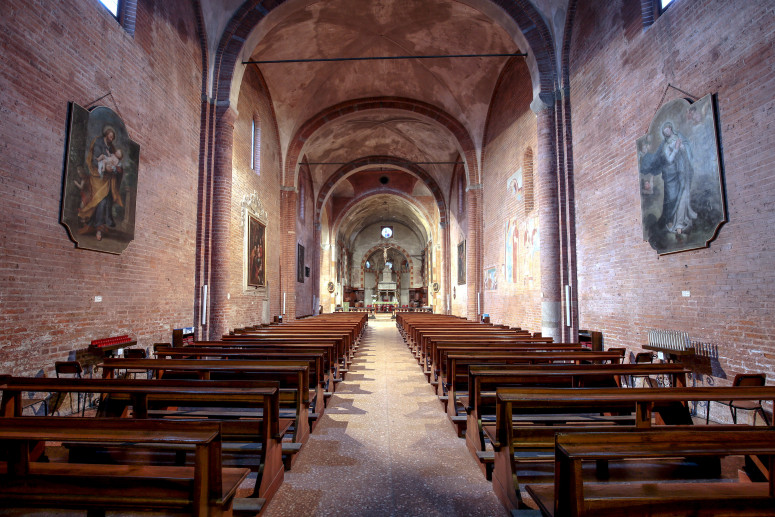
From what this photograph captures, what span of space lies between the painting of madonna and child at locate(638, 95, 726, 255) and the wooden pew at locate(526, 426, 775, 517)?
13.8ft

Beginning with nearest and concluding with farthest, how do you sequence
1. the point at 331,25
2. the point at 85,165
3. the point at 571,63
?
the point at 85,165, the point at 571,63, the point at 331,25

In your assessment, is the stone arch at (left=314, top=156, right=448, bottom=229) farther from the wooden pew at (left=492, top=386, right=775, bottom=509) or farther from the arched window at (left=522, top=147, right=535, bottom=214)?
the wooden pew at (left=492, top=386, right=775, bottom=509)

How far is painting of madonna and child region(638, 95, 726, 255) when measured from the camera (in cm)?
540

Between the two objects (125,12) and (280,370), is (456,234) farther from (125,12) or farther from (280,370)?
(280,370)

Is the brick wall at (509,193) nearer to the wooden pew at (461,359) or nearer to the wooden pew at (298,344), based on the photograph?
the wooden pew at (461,359)

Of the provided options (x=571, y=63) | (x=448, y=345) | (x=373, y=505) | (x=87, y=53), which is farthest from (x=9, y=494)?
(x=571, y=63)

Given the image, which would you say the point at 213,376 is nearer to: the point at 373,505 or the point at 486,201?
the point at 373,505

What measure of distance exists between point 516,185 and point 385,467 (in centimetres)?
1014

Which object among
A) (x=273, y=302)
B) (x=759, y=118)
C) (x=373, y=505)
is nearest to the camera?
(x=373, y=505)

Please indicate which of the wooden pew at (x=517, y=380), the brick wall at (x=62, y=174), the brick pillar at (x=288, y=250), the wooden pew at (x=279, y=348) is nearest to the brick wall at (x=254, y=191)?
the brick pillar at (x=288, y=250)

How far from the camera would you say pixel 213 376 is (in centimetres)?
506

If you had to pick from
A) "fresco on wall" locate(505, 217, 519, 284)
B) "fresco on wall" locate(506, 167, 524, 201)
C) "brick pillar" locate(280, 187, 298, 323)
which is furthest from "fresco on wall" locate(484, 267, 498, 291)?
"brick pillar" locate(280, 187, 298, 323)

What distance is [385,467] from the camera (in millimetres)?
3697

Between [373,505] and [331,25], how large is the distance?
41.2 feet
